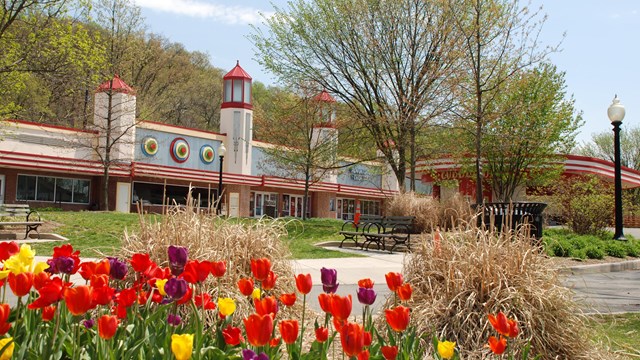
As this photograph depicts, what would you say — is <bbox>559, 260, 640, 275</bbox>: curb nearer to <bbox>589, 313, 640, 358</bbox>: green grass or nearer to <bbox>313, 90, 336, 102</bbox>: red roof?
<bbox>589, 313, 640, 358</bbox>: green grass

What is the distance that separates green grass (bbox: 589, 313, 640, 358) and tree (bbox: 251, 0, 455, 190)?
1768 centimetres

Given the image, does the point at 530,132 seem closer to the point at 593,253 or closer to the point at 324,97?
the point at 324,97

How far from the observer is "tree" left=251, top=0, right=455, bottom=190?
2420 centimetres

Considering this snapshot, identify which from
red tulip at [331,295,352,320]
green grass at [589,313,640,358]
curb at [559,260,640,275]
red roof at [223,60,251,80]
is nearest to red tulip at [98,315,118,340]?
red tulip at [331,295,352,320]

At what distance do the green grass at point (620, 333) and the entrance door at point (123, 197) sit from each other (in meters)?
31.1

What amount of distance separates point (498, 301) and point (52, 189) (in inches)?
1307

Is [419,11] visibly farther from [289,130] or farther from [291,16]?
[289,130]

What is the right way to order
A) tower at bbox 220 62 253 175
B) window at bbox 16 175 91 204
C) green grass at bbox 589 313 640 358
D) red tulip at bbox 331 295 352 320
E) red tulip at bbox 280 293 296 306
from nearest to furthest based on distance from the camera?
1. red tulip at bbox 331 295 352 320
2. red tulip at bbox 280 293 296 306
3. green grass at bbox 589 313 640 358
4. window at bbox 16 175 91 204
5. tower at bbox 220 62 253 175

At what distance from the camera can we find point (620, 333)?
5566mm

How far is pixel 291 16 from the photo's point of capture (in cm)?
2597

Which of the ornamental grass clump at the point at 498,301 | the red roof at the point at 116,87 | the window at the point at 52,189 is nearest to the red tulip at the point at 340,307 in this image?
the ornamental grass clump at the point at 498,301

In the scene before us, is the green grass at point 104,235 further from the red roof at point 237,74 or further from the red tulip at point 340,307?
the red roof at point 237,74

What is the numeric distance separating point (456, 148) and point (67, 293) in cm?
2522

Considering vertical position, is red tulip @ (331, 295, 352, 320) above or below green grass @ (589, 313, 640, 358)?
above
